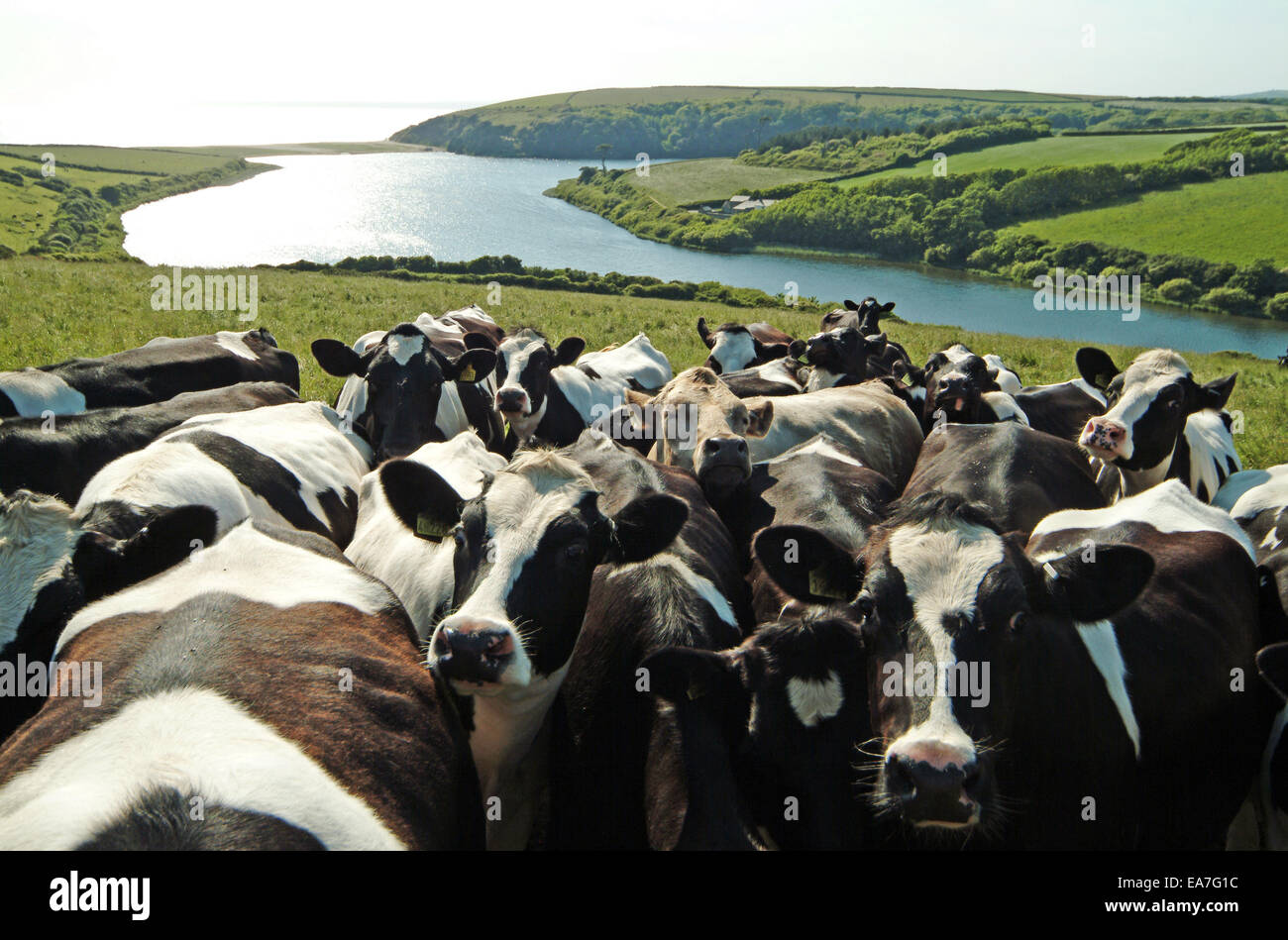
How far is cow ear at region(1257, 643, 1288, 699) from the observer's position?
4.17m

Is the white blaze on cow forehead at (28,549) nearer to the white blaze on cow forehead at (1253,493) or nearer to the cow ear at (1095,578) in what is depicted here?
the cow ear at (1095,578)

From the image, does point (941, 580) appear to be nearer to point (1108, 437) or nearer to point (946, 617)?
point (946, 617)

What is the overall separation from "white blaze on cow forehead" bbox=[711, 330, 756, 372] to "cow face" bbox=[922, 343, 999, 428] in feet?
10.5

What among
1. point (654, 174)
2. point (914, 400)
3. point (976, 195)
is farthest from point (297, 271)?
point (654, 174)

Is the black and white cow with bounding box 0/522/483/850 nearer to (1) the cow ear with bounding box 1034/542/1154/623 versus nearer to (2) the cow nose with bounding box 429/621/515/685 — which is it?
(2) the cow nose with bounding box 429/621/515/685

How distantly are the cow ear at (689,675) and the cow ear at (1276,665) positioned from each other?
102 inches

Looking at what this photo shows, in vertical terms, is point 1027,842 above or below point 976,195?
below

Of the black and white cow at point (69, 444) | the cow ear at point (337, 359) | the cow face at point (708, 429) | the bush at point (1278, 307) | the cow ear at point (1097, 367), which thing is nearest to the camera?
the black and white cow at point (69, 444)

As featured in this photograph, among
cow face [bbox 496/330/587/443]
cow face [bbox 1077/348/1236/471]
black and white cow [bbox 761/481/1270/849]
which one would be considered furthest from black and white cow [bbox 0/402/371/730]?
cow face [bbox 1077/348/1236/471]

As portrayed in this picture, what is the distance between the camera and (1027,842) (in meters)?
3.76

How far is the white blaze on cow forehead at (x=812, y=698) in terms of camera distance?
150 inches

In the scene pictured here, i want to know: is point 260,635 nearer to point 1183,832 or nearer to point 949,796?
point 949,796

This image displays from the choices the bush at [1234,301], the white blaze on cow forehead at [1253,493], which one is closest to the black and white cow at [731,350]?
the white blaze on cow forehead at [1253,493]
